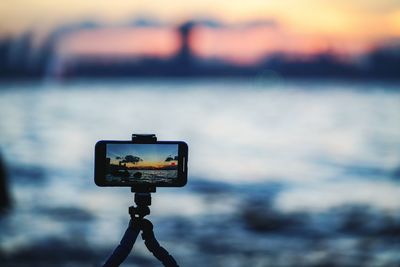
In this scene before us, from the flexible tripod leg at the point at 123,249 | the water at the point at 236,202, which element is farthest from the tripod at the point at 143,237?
the water at the point at 236,202

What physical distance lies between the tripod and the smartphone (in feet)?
0.18

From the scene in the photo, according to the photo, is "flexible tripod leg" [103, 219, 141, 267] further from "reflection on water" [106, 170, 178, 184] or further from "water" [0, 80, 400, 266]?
"water" [0, 80, 400, 266]

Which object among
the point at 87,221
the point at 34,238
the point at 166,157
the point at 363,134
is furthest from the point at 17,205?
the point at 363,134

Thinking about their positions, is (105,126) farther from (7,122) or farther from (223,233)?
(223,233)

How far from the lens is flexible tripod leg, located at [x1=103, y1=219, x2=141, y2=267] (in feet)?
6.40

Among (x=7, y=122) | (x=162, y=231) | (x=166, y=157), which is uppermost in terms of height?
(x=7, y=122)

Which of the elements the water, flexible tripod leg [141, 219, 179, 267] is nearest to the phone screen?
flexible tripod leg [141, 219, 179, 267]

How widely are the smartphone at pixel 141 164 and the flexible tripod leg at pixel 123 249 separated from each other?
165 millimetres

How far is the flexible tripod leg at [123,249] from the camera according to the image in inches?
76.7

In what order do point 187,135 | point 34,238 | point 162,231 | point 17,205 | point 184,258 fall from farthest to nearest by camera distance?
point 187,135
point 17,205
point 162,231
point 34,238
point 184,258

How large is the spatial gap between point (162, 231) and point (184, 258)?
6.90 feet

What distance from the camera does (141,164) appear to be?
214 cm

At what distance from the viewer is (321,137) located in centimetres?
3769

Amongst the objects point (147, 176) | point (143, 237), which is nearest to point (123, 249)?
point (143, 237)
